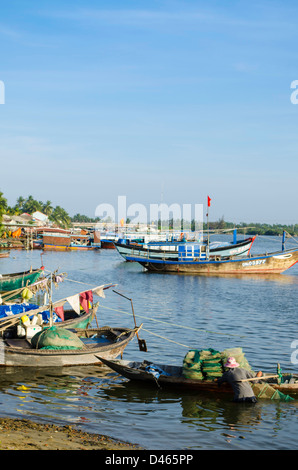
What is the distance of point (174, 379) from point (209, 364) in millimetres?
1128

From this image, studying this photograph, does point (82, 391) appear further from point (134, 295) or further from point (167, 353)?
point (134, 295)

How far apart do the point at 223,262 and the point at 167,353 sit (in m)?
32.5

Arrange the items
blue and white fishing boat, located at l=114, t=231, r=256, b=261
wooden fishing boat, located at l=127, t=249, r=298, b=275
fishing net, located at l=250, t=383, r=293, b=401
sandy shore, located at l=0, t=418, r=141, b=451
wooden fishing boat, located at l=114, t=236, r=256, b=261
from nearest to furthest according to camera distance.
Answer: sandy shore, located at l=0, t=418, r=141, b=451 < fishing net, located at l=250, t=383, r=293, b=401 < wooden fishing boat, located at l=127, t=249, r=298, b=275 < blue and white fishing boat, located at l=114, t=231, r=256, b=261 < wooden fishing boat, located at l=114, t=236, r=256, b=261

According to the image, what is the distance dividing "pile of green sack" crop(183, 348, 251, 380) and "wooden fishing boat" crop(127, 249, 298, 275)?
3697 cm

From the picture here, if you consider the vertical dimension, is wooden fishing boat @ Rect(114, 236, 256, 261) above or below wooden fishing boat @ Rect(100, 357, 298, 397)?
above

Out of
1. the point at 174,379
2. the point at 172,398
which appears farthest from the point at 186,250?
the point at 172,398

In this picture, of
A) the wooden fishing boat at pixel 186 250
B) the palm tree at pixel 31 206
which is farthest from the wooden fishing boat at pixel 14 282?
the palm tree at pixel 31 206

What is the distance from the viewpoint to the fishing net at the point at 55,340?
1593 cm

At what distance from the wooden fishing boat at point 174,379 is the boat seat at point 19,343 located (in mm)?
3412

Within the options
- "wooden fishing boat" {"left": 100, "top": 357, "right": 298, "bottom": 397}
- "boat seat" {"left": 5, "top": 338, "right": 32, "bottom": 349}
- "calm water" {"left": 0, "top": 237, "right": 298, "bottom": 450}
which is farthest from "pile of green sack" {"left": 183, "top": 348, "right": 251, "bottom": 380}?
"boat seat" {"left": 5, "top": 338, "right": 32, "bottom": 349}

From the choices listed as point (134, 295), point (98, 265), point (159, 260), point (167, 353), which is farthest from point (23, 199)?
point (167, 353)

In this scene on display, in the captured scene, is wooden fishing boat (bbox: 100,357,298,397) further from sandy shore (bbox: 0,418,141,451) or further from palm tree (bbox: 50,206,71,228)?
palm tree (bbox: 50,206,71,228)

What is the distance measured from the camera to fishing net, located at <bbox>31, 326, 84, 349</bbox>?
1593 cm

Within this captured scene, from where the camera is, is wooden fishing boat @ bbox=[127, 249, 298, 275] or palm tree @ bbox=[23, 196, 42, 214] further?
palm tree @ bbox=[23, 196, 42, 214]
